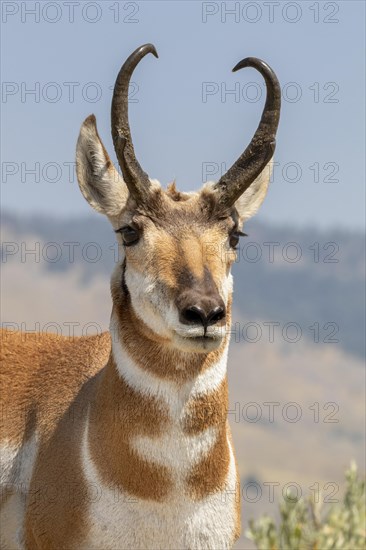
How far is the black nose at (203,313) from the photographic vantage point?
9586 millimetres

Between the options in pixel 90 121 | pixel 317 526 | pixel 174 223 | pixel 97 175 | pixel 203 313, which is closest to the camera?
pixel 317 526

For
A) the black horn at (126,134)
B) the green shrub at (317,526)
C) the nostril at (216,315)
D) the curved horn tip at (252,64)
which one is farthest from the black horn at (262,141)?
the green shrub at (317,526)

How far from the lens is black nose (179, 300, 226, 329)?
9586 mm

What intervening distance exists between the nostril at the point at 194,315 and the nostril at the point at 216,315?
5 cm

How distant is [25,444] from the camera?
503 inches

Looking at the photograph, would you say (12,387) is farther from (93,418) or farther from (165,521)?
(165,521)

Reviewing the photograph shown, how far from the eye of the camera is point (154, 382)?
1046 centimetres

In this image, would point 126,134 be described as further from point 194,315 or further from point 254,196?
point 194,315

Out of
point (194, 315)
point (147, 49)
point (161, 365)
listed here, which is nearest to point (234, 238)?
point (161, 365)

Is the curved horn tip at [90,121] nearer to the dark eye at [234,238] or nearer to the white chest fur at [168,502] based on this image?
the dark eye at [234,238]

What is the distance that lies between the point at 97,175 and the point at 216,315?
2.71 m

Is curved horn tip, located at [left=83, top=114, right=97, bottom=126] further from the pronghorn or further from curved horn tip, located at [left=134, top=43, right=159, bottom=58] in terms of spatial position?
curved horn tip, located at [left=134, top=43, right=159, bottom=58]

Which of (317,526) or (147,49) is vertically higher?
(147,49)

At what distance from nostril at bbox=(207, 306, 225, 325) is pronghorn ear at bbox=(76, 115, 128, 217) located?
2307 millimetres
